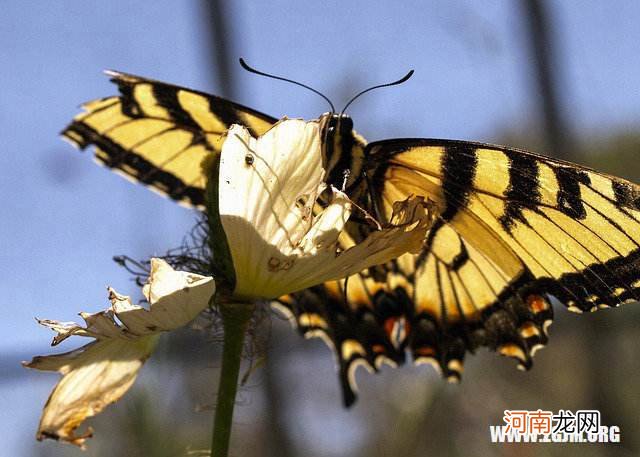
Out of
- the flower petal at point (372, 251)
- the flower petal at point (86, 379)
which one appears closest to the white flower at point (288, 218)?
the flower petal at point (372, 251)

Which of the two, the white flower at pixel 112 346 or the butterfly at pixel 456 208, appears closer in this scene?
the white flower at pixel 112 346

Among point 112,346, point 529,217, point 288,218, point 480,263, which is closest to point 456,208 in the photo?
point 529,217

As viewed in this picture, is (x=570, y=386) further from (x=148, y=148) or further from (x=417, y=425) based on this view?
(x=148, y=148)

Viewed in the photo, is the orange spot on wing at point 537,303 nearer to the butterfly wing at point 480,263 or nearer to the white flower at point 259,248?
the butterfly wing at point 480,263

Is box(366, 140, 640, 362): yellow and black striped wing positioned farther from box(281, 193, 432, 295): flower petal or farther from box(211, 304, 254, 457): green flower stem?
box(211, 304, 254, 457): green flower stem

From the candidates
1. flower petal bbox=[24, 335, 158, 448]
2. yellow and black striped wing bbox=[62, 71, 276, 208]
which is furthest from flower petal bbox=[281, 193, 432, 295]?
yellow and black striped wing bbox=[62, 71, 276, 208]

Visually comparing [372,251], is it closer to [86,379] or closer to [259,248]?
[259,248]
